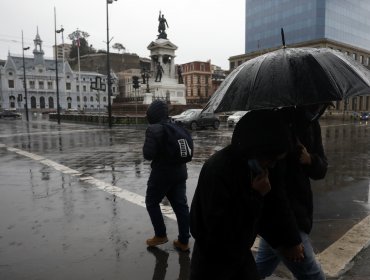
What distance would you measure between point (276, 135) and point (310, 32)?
256 feet

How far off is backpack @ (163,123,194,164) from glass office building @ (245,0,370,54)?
238ft

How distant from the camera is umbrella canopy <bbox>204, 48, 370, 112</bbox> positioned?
7.54 ft

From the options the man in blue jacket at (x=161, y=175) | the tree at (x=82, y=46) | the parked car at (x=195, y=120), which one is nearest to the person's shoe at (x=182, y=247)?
the man in blue jacket at (x=161, y=175)

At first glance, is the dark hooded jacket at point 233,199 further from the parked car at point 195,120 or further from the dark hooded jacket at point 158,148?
the parked car at point 195,120

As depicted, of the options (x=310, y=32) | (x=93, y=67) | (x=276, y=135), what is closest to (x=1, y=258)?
(x=276, y=135)

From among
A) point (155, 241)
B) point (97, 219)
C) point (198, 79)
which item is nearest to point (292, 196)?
point (155, 241)

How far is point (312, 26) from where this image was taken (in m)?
72.3

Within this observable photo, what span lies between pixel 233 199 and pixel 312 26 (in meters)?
78.1

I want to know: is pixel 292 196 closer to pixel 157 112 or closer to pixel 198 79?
pixel 157 112

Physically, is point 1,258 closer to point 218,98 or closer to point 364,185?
point 218,98

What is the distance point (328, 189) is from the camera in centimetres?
731

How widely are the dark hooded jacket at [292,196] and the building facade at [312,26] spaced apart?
69864 millimetres

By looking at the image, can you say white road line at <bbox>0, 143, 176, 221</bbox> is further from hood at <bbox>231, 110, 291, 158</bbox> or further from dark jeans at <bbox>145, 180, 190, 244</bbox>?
hood at <bbox>231, 110, 291, 158</bbox>

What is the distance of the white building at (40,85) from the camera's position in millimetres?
93188
